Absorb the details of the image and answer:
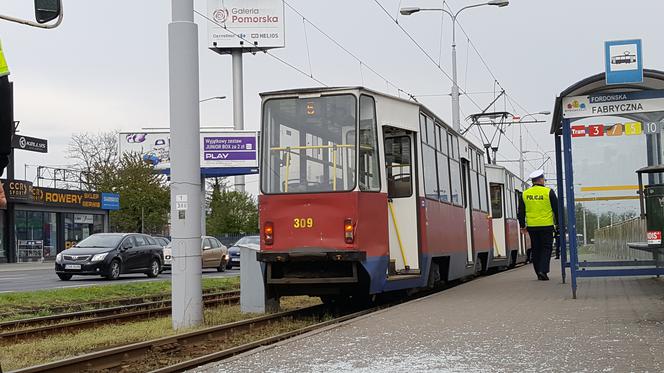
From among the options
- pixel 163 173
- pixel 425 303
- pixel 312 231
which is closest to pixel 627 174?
pixel 425 303

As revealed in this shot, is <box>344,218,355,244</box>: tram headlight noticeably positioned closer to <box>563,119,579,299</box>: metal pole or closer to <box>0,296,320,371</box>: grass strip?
<box>0,296,320,371</box>: grass strip

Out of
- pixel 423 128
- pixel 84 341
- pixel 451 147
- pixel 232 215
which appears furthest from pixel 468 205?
pixel 232 215

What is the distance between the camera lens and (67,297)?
17.0 meters

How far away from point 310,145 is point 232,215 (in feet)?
180

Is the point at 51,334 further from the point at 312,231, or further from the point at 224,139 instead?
the point at 224,139

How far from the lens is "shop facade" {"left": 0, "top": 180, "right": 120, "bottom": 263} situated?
50344 millimetres

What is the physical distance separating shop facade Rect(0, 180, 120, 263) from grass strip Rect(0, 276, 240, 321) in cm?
2987

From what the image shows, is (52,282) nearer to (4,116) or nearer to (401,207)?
(401,207)

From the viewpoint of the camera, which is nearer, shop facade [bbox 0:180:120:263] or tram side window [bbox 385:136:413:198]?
tram side window [bbox 385:136:413:198]

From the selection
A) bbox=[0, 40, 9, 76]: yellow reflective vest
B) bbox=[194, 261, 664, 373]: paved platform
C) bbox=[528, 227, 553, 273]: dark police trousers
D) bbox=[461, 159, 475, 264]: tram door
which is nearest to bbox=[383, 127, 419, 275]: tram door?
bbox=[194, 261, 664, 373]: paved platform

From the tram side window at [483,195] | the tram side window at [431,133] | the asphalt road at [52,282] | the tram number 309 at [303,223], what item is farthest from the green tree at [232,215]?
the tram number 309 at [303,223]

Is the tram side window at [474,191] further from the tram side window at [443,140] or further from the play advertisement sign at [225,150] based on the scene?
the play advertisement sign at [225,150]

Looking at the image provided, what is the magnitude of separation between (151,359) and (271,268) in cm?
374

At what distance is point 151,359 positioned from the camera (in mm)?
8547
